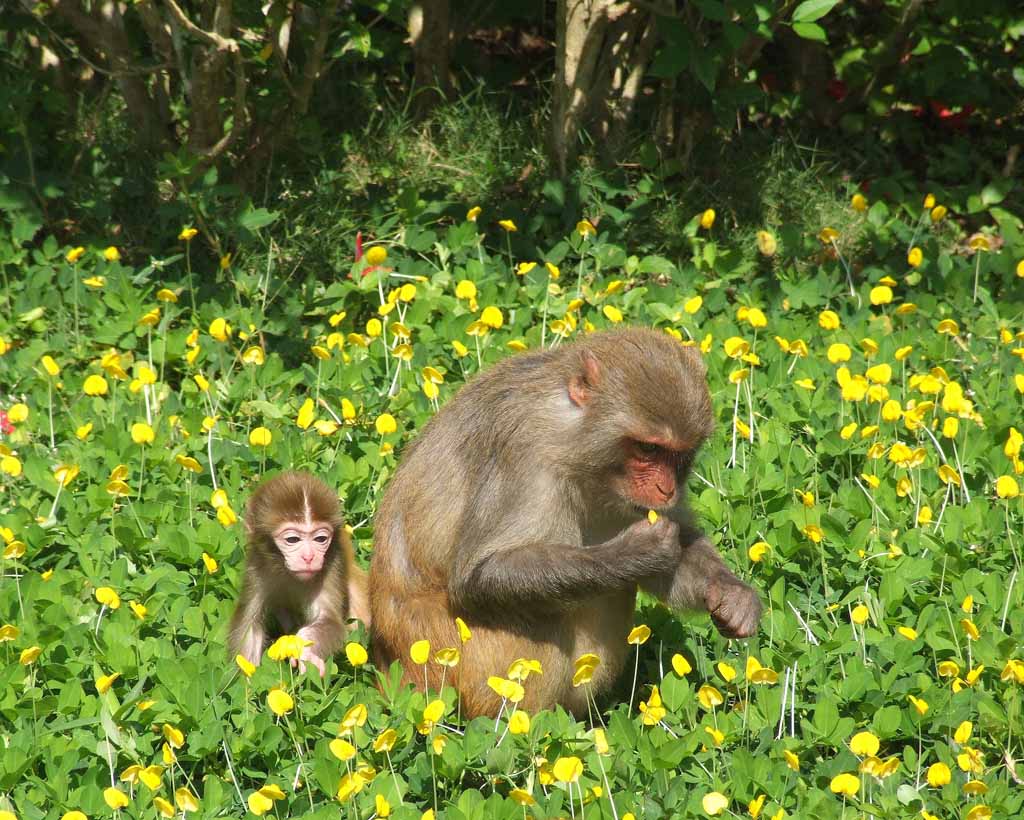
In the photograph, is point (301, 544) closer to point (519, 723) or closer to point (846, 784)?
point (519, 723)

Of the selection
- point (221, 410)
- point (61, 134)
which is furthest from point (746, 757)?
point (61, 134)

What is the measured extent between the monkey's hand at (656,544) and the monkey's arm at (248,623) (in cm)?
159

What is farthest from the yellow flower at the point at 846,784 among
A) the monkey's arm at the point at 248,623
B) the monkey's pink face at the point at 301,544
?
the monkey's arm at the point at 248,623

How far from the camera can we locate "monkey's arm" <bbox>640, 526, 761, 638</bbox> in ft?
18.0

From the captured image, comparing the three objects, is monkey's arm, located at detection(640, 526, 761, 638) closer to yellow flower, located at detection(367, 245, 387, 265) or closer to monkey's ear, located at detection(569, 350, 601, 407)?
monkey's ear, located at detection(569, 350, 601, 407)

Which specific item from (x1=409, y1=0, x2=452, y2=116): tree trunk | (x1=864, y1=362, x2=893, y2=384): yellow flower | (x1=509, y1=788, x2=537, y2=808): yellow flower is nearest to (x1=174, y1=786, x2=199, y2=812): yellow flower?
(x1=509, y1=788, x2=537, y2=808): yellow flower

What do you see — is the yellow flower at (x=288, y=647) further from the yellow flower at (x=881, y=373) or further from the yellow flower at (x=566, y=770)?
the yellow flower at (x=881, y=373)

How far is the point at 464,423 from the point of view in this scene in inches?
221

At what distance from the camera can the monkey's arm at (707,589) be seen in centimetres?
548

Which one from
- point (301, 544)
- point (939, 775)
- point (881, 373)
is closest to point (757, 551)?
point (881, 373)

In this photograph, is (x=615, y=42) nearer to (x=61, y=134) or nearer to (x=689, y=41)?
(x=689, y=41)

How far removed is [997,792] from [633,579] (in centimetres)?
140

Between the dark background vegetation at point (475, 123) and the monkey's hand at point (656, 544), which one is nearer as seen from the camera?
the monkey's hand at point (656, 544)

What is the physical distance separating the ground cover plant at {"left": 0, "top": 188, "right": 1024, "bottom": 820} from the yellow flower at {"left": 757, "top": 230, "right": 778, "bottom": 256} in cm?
4
